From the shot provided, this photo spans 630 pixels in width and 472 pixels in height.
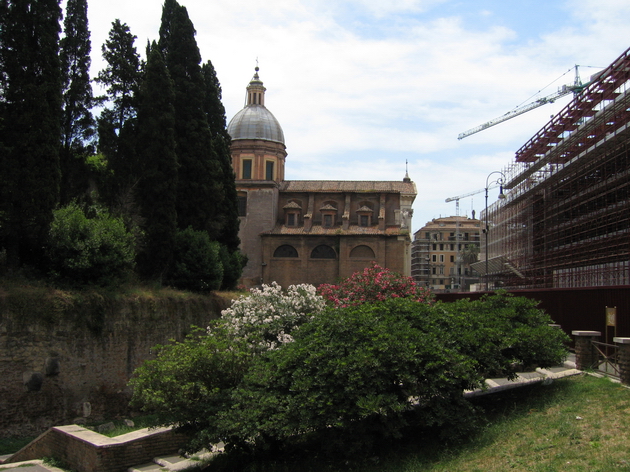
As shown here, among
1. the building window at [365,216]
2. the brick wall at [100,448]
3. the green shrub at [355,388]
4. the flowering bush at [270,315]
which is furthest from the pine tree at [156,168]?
the building window at [365,216]

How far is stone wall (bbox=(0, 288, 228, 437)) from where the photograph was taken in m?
14.1

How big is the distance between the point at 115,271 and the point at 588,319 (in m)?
12.3

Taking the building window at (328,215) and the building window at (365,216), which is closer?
the building window at (365,216)

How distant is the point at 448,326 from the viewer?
1076 cm

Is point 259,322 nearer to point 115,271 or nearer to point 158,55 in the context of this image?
point 115,271

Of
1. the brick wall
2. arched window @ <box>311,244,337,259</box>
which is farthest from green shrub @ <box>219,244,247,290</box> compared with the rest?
arched window @ <box>311,244,337,259</box>

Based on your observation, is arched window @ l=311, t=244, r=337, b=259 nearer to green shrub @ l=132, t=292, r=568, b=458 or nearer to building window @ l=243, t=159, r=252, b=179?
Answer: building window @ l=243, t=159, r=252, b=179

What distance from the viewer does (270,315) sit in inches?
552

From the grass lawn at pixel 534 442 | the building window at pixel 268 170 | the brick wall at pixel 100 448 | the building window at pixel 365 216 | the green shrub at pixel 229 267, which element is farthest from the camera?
the building window at pixel 268 170

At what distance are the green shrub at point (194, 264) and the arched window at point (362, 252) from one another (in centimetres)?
2378

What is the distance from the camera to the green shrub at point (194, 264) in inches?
855

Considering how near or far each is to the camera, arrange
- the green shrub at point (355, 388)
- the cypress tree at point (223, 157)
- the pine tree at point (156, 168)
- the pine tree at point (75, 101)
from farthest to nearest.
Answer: the cypress tree at point (223, 157), the pine tree at point (156, 168), the pine tree at point (75, 101), the green shrub at point (355, 388)

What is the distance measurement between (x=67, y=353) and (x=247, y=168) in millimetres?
34650

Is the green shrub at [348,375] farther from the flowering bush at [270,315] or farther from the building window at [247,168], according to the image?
the building window at [247,168]
